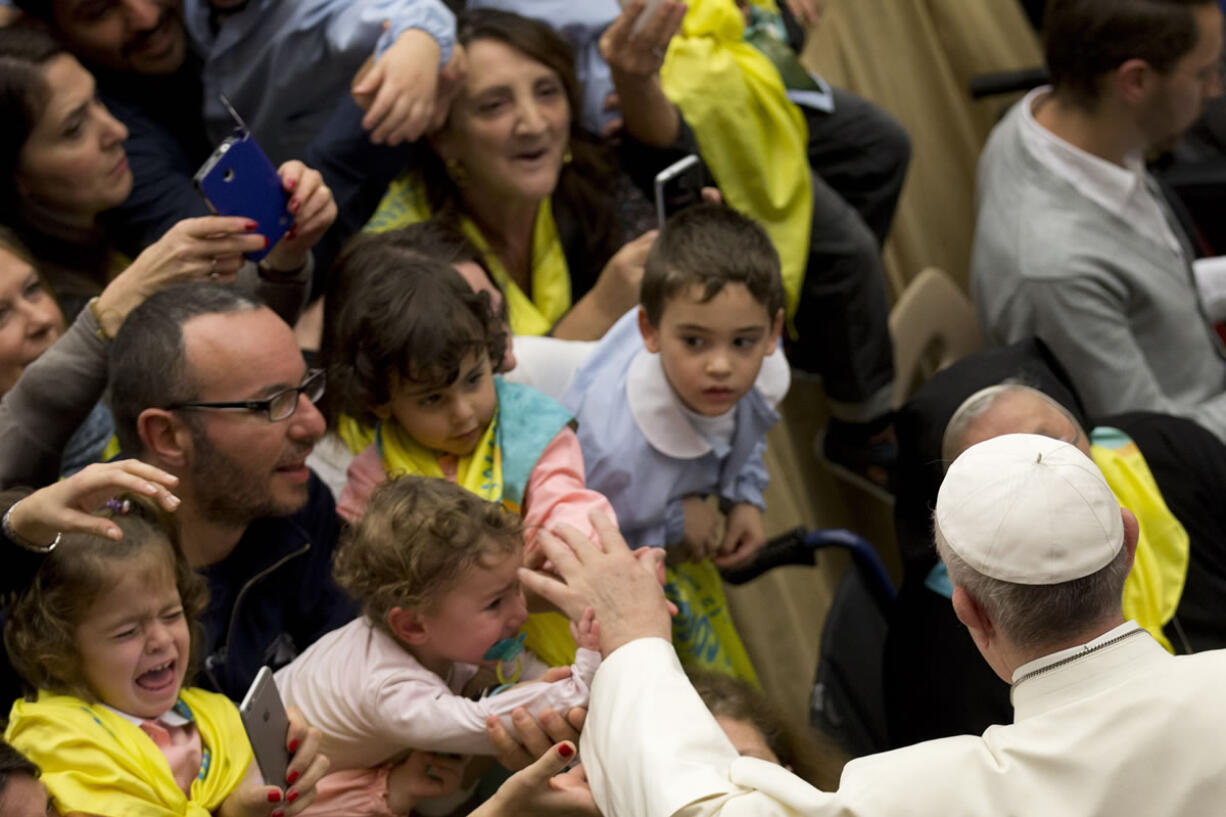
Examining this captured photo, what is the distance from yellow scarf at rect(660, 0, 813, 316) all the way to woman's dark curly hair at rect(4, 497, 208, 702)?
1707mm

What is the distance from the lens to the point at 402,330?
6.98ft

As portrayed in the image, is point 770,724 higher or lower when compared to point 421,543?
lower

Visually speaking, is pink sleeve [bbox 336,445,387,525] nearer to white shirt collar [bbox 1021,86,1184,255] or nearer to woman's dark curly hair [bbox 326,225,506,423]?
woman's dark curly hair [bbox 326,225,506,423]

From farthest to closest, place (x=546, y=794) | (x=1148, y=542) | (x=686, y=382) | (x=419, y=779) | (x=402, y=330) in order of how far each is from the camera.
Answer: (x=1148, y=542)
(x=686, y=382)
(x=402, y=330)
(x=419, y=779)
(x=546, y=794)

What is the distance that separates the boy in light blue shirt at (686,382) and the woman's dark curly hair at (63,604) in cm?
88

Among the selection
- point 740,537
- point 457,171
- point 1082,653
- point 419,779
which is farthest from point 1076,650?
point 457,171

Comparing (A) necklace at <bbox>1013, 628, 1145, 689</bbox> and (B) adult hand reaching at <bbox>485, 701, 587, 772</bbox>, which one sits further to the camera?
(B) adult hand reaching at <bbox>485, 701, 587, 772</bbox>

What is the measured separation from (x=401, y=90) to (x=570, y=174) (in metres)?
0.50

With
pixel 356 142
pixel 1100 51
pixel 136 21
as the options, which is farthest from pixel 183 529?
pixel 1100 51

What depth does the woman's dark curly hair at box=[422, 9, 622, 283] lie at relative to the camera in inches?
112

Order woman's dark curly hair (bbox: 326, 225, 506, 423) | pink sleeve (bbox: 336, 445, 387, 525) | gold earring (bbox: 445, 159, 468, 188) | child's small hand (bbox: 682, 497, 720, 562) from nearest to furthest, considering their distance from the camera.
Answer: woman's dark curly hair (bbox: 326, 225, 506, 423) < pink sleeve (bbox: 336, 445, 387, 525) < child's small hand (bbox: 682, 497, 720, 562) < gold earring (bbox: 445, 159, 468, 188)

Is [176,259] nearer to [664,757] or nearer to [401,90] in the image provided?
[401,90]

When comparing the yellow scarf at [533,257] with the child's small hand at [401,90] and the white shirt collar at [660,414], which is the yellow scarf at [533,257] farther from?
the white shirt collar at [660,414]

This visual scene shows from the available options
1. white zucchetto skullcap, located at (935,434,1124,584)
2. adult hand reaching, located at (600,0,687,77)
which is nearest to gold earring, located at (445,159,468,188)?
adult hand reaching, located at (600,0,687,77)
